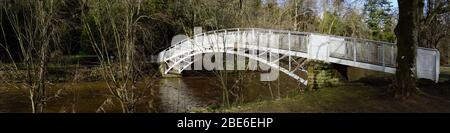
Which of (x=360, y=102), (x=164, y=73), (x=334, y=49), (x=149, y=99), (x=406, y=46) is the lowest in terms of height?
(x=164, y=73)

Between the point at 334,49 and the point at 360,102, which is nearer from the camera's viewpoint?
the point at 360,102

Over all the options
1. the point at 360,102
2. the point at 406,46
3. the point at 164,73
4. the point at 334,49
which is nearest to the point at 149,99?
the point at 334,49

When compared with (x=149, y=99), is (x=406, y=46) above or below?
above

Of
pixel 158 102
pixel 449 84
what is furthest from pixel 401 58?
pixel 158 102

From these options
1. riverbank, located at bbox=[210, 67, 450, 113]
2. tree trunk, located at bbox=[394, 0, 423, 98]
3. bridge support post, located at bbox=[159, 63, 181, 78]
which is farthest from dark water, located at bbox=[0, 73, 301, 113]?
bridge support post, located at bbox=[159, 63, 181, 78]

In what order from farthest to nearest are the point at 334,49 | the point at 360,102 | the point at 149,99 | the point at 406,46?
the point at 149,99
the point at 334,49
the point at 360,102
the point at 406,46

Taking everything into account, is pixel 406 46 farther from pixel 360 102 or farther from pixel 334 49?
pixel 334 49

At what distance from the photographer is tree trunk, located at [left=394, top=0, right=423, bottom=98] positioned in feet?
33.0

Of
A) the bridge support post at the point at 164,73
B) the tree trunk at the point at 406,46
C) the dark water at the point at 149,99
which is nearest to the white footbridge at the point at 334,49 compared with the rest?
the dark water at the point at 149,99

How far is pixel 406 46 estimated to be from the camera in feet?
33.8

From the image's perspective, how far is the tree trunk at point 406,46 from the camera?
10070 millimetres

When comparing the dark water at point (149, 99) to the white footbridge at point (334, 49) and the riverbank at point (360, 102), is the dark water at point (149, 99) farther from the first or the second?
the riverbank at point (360, 102)

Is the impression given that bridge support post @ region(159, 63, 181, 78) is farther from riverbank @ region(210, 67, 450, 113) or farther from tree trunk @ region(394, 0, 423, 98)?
tree trunk @ region(394, 0, 423, 98)
